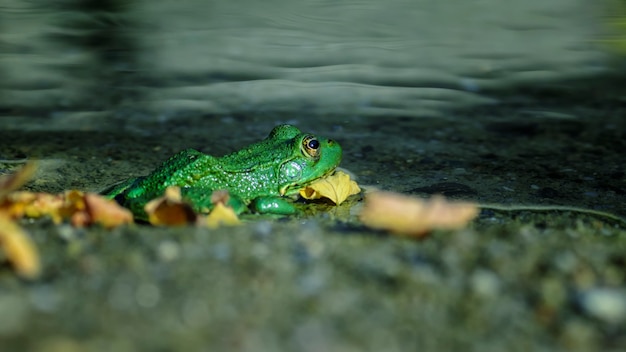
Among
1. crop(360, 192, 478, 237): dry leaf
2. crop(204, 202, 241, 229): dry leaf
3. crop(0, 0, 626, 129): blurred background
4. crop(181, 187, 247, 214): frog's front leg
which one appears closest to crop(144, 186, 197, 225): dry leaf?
crop(204, 202, 241, 229): dry leaf

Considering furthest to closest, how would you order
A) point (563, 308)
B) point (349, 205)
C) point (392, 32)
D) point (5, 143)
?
point (392, 32) < point (5, 143) < point (349, 205) < point (563, 308)

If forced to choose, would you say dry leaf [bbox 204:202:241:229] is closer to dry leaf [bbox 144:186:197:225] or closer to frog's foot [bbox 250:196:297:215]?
dry leaf [bbox 144:186:197:225]

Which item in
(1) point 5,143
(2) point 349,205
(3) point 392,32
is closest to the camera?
(2) point 349,205

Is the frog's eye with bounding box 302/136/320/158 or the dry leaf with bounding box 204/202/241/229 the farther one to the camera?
the frog's eye with bounding box 302/136/320/158

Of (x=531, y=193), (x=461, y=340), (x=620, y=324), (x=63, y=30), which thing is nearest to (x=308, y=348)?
(x=461, y=340)

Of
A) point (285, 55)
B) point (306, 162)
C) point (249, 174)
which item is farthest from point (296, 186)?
point (285, 55)

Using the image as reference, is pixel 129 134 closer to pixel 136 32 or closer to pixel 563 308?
pixel 136 32

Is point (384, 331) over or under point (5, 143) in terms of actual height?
A: over

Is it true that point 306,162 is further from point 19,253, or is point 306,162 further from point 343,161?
point 19,253
